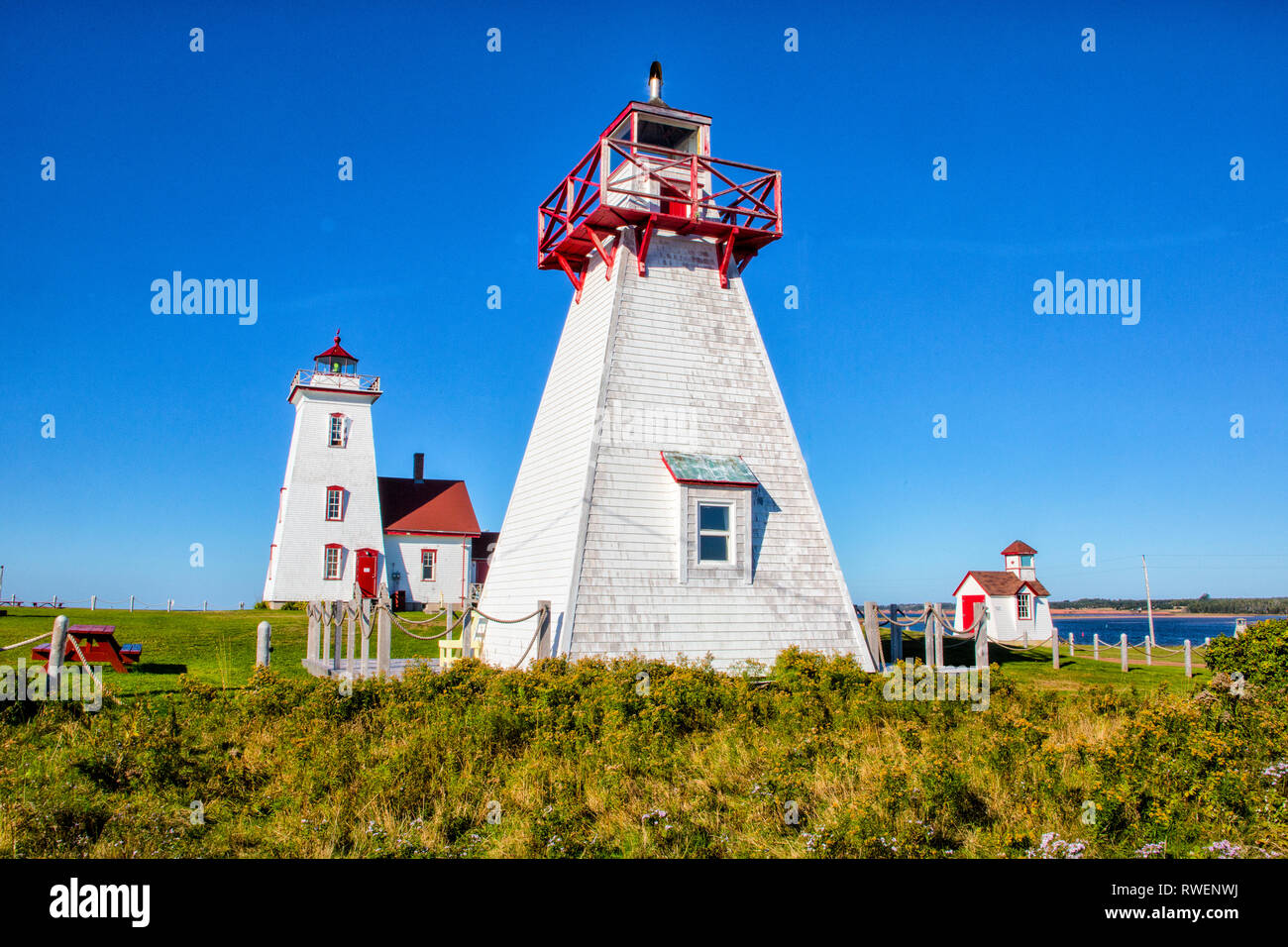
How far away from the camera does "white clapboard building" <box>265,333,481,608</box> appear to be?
39312mm

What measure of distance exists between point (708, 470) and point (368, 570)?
2828 cm

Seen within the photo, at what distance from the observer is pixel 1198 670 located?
2525cm

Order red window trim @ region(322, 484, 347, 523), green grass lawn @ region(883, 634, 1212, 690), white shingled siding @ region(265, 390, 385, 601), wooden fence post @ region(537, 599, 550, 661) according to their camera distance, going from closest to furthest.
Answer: wooden fence post @ region(537, 599, 550, 661), green grass lawn @ region(883, 634, 1212, 690), white shingled siding @ region(265, 390, 385, 601), red window trim @ region(322, 484, 347, 523)

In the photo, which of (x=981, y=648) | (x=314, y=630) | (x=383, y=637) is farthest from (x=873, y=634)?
(x=314, y=630)

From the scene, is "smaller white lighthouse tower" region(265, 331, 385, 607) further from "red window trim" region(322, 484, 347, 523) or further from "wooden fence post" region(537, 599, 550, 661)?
"wooden fence post" region(537, 599, 550, 661)

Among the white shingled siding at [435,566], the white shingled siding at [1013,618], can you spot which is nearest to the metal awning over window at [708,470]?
the white shingled siding at [1013,618]

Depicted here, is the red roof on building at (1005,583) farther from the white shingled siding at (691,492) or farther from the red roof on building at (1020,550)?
the white shingled siding at (691,492)

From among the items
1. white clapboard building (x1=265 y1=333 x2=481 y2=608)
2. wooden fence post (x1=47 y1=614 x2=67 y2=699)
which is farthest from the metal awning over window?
white clapboard building (x1=265 y1=333 x2=481 y2=608)

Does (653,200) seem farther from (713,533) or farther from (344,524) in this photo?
(344,524)

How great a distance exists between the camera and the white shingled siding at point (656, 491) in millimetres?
15336

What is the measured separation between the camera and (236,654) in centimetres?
2238
